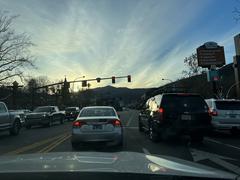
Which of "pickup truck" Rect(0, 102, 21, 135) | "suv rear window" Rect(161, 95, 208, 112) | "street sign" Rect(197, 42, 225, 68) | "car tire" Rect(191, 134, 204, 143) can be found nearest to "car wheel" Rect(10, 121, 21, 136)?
"pickup truck" Rect(0, 102, 21, 135)

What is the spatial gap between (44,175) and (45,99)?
4275 inches

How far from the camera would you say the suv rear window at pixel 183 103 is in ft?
55.5

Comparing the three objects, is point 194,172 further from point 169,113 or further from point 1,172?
point 169,113

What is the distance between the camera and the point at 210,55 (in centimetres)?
6444

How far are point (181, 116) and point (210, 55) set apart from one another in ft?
161

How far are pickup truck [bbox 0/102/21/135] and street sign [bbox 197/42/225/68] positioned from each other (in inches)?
1628

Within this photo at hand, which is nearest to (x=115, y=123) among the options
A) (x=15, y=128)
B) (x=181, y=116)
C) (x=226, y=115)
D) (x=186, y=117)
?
(x=181, y=116)

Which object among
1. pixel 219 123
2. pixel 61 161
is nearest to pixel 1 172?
pixel 61 161

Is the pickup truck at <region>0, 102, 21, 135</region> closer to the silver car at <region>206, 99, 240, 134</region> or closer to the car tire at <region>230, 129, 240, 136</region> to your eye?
the silver car at <region>206, 99, 240, 134</region>

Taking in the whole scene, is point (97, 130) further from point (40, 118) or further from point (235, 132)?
point (40, 118)

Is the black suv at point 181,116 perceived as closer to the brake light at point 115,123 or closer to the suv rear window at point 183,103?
the suv rear window at point 183,103

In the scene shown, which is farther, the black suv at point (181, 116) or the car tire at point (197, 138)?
the car tire at point (197, 138)

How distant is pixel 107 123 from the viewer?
579 inches

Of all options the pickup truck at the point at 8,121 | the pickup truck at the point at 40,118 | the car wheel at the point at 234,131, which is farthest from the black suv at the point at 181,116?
the pickup truck at the point at 40,118
